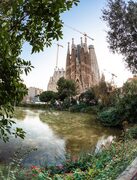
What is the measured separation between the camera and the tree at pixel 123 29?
573 inches

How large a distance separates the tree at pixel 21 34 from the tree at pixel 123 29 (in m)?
12.7

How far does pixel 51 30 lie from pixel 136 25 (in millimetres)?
12844

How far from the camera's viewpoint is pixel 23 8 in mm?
2348

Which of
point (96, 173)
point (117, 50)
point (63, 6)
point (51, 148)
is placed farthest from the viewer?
point (117, 50)

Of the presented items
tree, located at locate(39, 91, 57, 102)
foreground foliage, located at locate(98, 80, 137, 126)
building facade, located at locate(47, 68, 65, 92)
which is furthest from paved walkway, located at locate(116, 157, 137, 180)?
building facade, located at locate(47, 68, 65, 92)

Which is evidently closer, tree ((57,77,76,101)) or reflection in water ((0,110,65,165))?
reflection in water ((0,110,65,165))

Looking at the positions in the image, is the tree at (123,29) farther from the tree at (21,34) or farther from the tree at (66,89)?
the tree at (66,89)

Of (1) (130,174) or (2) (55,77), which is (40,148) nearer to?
(1) (130,174)

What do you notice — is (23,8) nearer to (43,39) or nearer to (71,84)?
(43,39)

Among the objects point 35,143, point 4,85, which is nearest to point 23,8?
point 4,85

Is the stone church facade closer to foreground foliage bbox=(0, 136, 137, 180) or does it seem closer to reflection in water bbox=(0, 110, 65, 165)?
reflection in water bbox=(0, 110, 65, 165)

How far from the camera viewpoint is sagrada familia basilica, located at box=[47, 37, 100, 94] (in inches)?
3187

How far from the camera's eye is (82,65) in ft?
273

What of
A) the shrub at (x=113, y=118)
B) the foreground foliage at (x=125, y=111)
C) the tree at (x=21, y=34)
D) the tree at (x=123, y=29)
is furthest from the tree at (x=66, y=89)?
the tree at (x=21, y=34)
